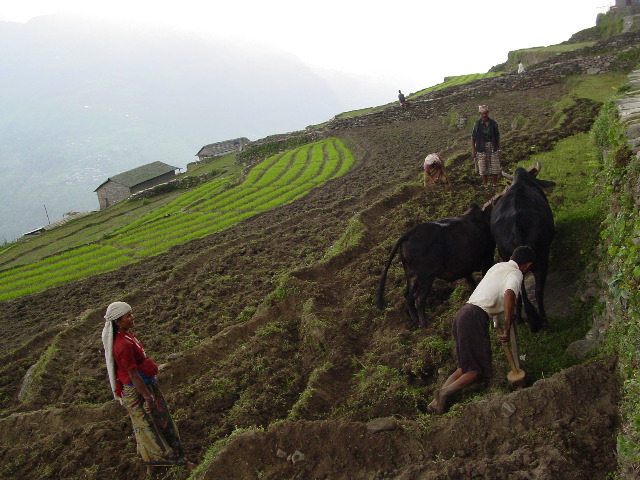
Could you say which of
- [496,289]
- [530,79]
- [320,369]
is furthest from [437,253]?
[530,79]

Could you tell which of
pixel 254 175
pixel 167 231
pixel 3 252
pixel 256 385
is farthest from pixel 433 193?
pixel 3 252

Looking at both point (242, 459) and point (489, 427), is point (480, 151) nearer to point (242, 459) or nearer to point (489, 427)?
point (489, 427)

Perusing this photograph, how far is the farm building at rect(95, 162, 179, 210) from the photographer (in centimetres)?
5047

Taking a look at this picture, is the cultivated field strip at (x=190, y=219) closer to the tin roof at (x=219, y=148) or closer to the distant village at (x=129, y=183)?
the distant village at (x=129, y=183)

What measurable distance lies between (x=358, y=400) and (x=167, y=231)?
70.4ft

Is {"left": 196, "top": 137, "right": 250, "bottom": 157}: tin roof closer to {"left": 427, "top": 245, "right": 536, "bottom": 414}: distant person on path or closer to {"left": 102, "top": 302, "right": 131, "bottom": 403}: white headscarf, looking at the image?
{"left": 102, "top": 302, "right": 131, "bottom": 403}: white headscarf

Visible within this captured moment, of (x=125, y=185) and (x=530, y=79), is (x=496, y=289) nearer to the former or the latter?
(x=530, y=79)

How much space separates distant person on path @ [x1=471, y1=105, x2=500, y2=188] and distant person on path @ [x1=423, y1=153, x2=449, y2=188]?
3.75 ft

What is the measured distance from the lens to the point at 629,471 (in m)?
3.85

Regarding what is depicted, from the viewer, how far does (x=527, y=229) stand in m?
7.45

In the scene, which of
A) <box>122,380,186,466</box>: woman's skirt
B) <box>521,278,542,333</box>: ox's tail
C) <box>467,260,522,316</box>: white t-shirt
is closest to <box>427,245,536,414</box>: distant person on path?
<box>467,260,522,316</box>: white t-shirt

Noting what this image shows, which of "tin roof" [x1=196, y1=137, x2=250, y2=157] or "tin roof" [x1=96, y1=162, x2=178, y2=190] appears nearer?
"tin roof" [x1=96, y1=162, x2=178, y2=190]

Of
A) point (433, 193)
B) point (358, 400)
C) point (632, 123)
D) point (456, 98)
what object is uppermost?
point (456, 98)

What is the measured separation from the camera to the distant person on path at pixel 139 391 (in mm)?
6047
